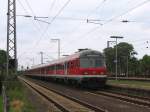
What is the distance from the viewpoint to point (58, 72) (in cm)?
5194

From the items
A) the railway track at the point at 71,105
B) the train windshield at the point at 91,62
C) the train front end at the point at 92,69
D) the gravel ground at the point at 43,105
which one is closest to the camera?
the railway track at the point at 71,105

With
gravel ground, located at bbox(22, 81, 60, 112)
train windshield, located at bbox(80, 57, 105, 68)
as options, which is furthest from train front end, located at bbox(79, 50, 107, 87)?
gravel ground, located at bbox(22, 81, 60, 112)

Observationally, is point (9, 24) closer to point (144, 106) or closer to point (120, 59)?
point (144, 106)

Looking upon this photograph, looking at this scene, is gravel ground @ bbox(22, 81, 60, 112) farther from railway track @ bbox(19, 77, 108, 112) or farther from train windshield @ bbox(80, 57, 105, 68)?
train windshield @ bbox(80, 57, 105, 68)

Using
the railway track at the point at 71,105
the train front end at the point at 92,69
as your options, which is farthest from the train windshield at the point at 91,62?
the railway track at the point at 71,105

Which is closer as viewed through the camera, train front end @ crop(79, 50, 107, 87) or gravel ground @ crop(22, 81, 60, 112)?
gravel ground @ crop(22, 81, 60, 112)

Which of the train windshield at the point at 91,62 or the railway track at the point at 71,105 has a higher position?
the train windshield at the point at 91,62

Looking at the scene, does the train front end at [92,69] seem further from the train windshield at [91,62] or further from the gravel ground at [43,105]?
the gravel ground at [43,105]

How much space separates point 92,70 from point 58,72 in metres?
14.8

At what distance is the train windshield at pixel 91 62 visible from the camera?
3782 centimetres

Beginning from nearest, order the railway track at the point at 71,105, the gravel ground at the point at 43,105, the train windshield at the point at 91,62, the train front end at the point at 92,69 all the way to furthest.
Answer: the railway track at the point at 71,105, the gravel ground at the point at 43,105, the train front end at the point at 92,69, the train windshield at the point at 91,62

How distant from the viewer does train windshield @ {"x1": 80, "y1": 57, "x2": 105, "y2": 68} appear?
37.8 m

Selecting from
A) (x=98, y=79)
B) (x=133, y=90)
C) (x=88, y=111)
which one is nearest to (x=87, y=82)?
(x=98, y=79)

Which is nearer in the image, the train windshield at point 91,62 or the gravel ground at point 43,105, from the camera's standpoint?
the gravel ground at point 43,105
